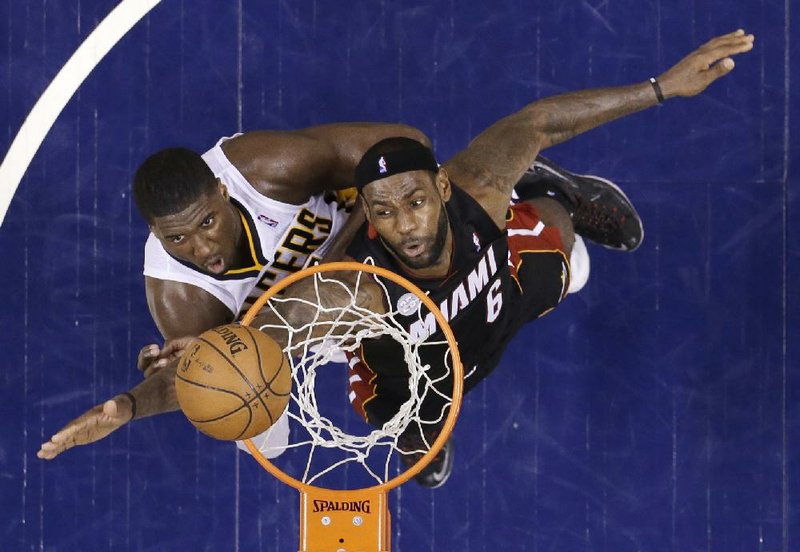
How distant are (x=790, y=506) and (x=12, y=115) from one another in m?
4.05

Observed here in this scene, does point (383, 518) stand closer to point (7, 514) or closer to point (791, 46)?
point (7, 514)

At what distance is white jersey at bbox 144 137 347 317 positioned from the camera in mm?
3779

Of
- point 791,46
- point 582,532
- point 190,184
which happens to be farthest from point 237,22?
point 582,532

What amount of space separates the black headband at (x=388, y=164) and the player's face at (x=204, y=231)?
52cm

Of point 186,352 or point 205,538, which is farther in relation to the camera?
point 205,538

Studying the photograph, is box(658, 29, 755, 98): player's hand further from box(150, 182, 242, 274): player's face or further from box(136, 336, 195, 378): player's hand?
box(136, 336, 195, 378): player's hand

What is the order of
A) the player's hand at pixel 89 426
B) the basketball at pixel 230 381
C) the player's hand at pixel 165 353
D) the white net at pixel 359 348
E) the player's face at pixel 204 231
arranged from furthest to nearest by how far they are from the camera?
1. the player's hand at pixel 165 353
2. the player's face at pixel 204 231
3. the white net at pixel 359 348
4. the player's hand at pixel 89 426
5. the basketball at pixel 230 381

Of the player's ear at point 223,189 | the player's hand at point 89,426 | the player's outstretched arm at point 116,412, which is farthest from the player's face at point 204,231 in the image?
the player's hand at point 89,426

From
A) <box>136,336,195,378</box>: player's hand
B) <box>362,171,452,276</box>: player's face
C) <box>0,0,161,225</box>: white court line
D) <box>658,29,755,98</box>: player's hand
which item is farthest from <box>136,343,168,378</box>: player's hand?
<box>658,29,755,98</box>: player's hand

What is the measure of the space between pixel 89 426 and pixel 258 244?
1053 millimetres

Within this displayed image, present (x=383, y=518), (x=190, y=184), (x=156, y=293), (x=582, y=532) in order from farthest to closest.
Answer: (x=582, y=532), (x=156, y=293), (x=190, y=184), (x=383, y=518)

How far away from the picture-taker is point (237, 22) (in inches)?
185

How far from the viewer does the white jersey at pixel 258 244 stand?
3779 mm

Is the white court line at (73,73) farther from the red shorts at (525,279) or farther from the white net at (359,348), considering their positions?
the red shorts at (525,279)
